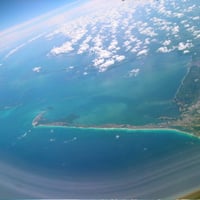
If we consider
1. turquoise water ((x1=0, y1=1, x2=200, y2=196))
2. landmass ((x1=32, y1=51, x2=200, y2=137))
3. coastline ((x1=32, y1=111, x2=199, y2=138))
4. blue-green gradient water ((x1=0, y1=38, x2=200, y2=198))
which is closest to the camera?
turquoise water ((x1=0, y1=1, x2=200, y2=196))

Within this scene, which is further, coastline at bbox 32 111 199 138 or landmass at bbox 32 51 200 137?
coastline at bbox 32 111 199 138

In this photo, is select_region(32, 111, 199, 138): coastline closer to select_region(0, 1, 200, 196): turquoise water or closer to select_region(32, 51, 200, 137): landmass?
select_region(32, 51, 200, 137): landmass

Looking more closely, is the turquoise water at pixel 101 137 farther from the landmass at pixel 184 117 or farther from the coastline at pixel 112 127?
the landmass at pixel 184 117

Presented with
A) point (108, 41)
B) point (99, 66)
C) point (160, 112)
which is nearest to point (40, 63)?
point (108, 41)

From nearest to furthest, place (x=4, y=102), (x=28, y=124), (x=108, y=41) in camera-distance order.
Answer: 1. (x=28, y=124)
2. (x=4, y=102)
3. (x=108, y=41)

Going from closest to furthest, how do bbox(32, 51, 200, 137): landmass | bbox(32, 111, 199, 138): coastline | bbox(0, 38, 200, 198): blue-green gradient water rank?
bbox(0, 38, 200, 198): blue-green gradient water < bbox(32, 51, 200, 137): landmass < bbox(32, 111, 199, 138): coastline

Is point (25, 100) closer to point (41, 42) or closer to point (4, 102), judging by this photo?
point (4, 102)

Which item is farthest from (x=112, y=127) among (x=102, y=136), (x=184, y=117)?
(x=184, y=117)

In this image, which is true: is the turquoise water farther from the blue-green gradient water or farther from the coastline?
the coastline

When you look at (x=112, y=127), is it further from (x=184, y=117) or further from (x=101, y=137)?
(x=184, y=117)

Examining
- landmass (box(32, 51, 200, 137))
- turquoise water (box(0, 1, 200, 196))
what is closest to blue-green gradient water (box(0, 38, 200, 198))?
turquoise water (box(0, 1, 200, 196))

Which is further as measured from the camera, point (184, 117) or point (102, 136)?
point (102, 136)
